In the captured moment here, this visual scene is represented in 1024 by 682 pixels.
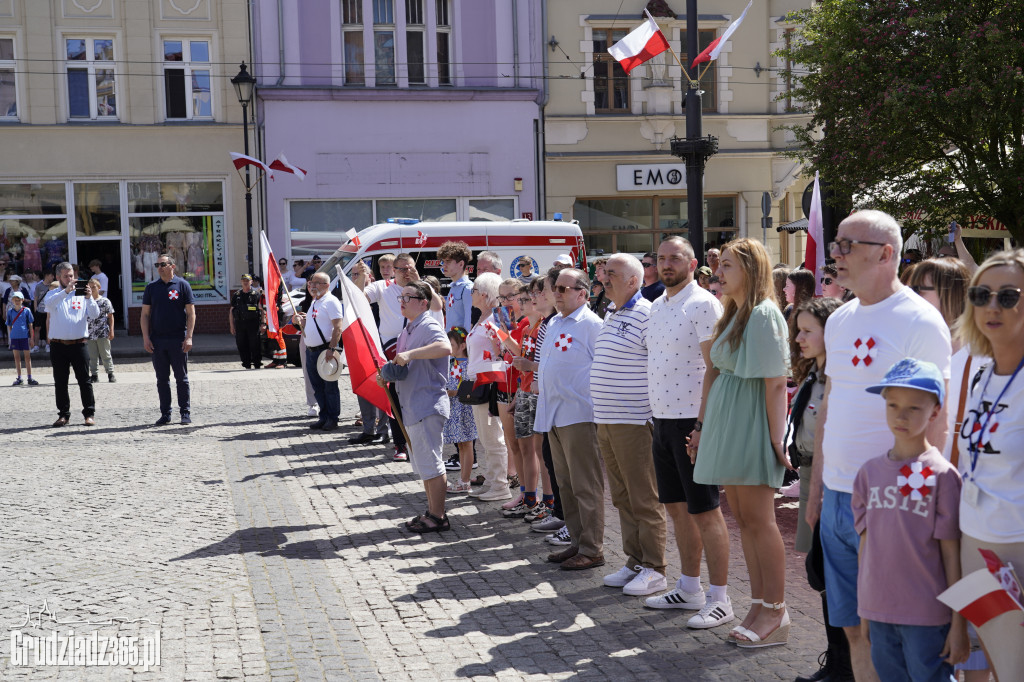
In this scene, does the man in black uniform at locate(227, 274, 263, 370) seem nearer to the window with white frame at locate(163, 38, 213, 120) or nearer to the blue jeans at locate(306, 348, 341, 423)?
the blue jeans at locate(306, 348, 341, 423)

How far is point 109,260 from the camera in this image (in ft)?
84.9

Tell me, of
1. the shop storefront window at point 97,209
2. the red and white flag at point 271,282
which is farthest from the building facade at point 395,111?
the red and white flag at point 271,282

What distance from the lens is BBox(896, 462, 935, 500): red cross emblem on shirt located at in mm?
3438

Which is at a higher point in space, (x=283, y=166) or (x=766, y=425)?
(x=283, y=166)

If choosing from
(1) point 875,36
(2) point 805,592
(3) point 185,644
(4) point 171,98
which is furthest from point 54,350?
(4) point 171,98

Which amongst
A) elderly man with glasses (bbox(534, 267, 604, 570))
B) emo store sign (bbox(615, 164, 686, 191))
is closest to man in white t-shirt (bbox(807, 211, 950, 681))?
elderly man with glasses (bbox(534, 267, 604, 570))

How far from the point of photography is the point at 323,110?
26188 mm

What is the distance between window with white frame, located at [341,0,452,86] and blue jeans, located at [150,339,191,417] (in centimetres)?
1489

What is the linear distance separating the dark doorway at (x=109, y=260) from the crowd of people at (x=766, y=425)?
1878cm

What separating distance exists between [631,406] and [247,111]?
71.6 feet

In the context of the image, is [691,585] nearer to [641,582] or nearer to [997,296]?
[641,582]

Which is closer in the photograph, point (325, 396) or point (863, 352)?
point (863, 352)

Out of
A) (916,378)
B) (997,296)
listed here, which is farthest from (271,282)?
(997,296)

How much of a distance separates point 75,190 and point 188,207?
257 centimetres
